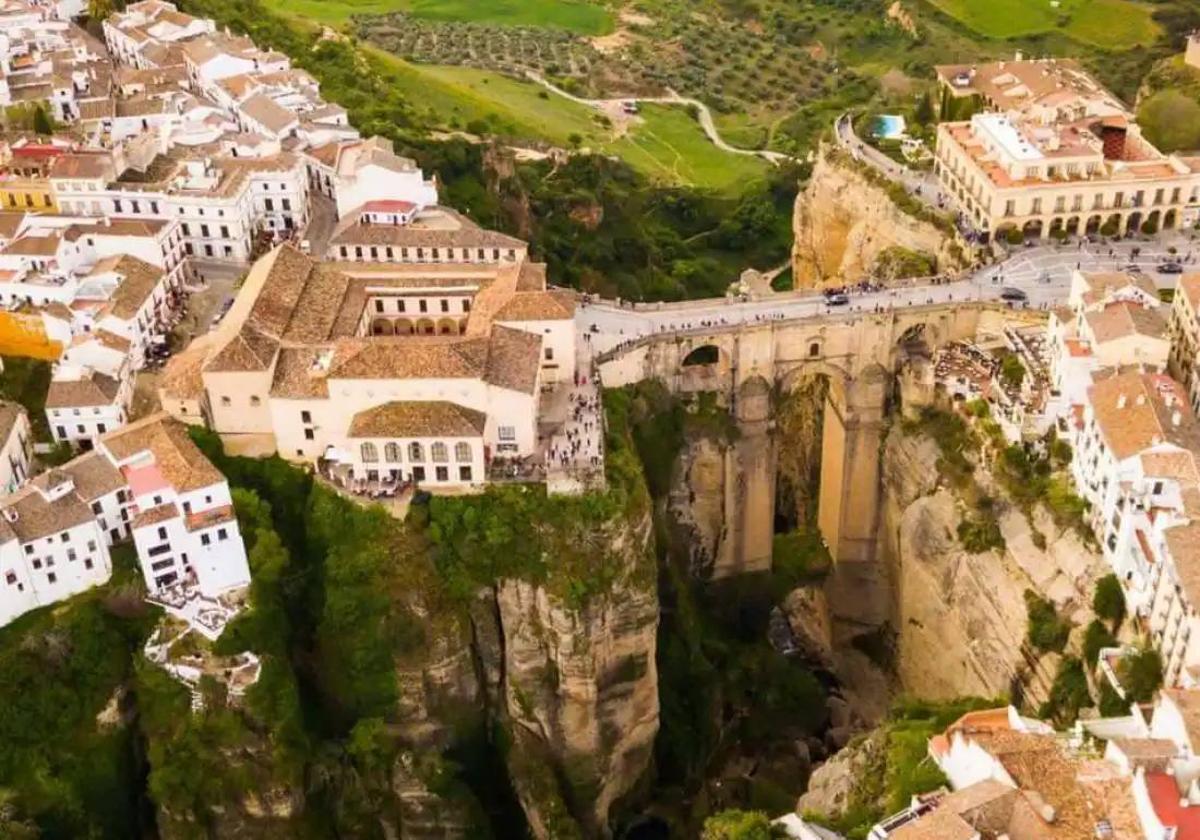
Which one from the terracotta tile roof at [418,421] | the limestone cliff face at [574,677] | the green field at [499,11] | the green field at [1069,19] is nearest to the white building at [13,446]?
the terracotta tile roof at [418,421]

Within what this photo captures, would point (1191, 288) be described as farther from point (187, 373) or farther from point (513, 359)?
point (187, 373)

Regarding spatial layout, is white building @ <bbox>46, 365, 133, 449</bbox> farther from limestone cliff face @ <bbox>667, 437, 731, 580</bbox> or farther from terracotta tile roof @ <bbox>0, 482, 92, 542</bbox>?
limestone cliff face @ <bbox>667, 437, 731, 580</bbox>

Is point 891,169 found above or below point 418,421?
below

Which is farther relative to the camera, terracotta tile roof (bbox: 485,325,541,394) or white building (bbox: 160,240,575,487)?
terracotta tile roof (bbox: 485,325,541,394)

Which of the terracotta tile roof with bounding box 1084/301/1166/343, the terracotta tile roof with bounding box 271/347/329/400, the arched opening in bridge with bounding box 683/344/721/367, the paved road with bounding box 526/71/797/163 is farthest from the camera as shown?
the paved road with bounding box 526/71/797/163

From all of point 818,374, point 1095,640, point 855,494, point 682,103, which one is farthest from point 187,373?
point 682,103

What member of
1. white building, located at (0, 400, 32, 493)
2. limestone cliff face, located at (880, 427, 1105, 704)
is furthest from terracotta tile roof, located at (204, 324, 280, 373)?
limestone cliff face, located at (880, 427, 1105, 704)

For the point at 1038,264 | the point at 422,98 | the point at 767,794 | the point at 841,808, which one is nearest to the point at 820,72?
the point at 422,98
